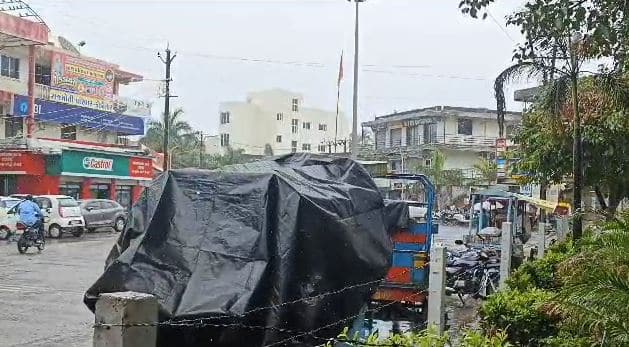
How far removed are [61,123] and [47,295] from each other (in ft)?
80.1

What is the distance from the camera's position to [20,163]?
31.3m

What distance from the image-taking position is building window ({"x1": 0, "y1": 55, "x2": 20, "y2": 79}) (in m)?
31.9

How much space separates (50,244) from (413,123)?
116 ft

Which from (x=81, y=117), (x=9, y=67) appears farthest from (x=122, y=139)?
(x=9, y=67)

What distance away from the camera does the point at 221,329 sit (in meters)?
4.89

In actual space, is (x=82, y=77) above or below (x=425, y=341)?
above

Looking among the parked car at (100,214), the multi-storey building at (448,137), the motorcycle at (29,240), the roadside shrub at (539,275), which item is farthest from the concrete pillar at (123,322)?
the multi-storey building at (448,137)

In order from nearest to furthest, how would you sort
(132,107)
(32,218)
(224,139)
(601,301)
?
(601,301) → (32,218) → (132,107) → (224,139)

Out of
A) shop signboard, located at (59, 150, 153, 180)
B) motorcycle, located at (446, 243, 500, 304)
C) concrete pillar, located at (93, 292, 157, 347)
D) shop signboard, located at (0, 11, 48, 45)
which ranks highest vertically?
shop signboard, located at (0, 11, 48, 45)

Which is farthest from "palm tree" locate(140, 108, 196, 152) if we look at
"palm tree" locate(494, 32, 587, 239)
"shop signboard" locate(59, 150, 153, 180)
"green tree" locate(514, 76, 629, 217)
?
"palm tree" locate(494, 32, 587, 239)

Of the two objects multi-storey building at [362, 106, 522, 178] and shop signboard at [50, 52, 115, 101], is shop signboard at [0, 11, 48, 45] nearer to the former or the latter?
shop signboard at [50, 52, 115, 101]

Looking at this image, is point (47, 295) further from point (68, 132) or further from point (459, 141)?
point (459, 141)

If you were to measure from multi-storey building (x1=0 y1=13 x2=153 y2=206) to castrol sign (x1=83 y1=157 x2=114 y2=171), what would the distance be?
48 mm

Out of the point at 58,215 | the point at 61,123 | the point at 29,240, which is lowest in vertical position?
the point at 29,240
